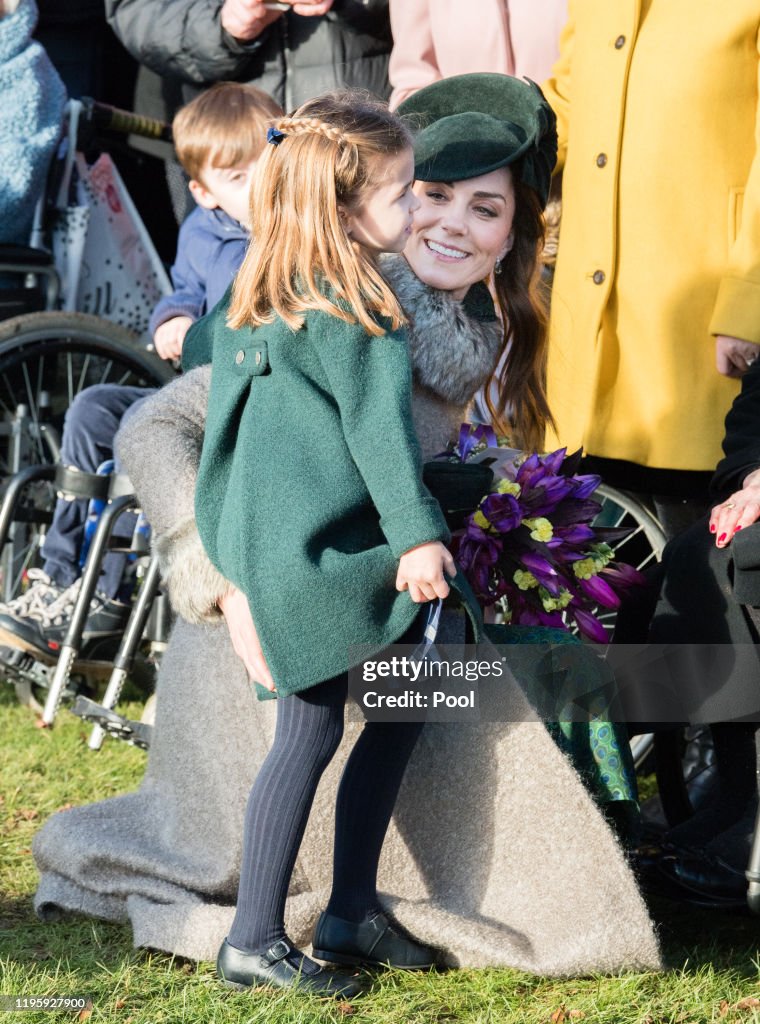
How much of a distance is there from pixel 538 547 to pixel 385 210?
62 centimetres

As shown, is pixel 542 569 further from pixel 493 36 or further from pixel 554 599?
pixel 493 36

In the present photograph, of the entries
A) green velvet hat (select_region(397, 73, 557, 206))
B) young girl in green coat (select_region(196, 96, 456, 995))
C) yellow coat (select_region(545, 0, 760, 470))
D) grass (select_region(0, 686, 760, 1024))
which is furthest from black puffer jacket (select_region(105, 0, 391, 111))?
grass (select_region(0, 686, 760, 1024))

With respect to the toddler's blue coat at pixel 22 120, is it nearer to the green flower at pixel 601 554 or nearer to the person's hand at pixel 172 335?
the person's hand at pixel 172 335

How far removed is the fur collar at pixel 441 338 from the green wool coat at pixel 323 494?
278mm

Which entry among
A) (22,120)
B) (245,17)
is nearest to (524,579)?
(245,17)

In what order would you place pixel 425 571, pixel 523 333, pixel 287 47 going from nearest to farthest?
pixel 425 571
pixel 523 333
pixel 287 47

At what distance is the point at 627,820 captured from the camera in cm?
252

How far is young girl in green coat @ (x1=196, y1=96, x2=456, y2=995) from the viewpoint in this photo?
218 cm

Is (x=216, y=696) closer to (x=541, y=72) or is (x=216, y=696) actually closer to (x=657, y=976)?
(x=657, y=976)

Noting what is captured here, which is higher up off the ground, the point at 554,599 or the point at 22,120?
the point at 22,120

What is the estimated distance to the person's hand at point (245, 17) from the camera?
12.9 feet

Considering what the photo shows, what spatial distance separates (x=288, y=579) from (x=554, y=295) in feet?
4.35
